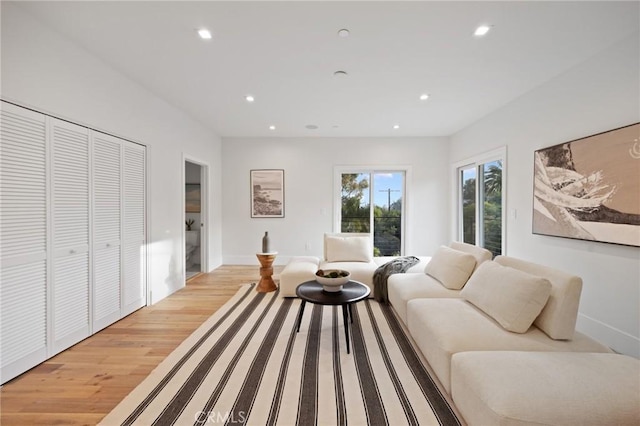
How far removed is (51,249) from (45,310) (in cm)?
49

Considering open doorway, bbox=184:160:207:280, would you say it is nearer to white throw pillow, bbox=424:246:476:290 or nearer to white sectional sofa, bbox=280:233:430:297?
white sectional sofa, bbox=280:233:430:297

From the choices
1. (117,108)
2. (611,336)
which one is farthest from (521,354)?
(117,108)

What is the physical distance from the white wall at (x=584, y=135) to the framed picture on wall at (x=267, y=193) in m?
4.00

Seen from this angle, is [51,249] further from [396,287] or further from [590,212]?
[590,212]

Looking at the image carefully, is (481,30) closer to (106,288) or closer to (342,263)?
(342,263)

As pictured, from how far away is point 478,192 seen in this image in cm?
460

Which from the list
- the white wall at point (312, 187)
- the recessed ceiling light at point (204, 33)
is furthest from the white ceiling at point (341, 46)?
the white wall at point (312, 187)

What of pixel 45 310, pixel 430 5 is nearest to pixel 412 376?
pixel 430 5

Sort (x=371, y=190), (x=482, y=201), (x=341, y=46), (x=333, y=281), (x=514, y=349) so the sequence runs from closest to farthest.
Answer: (x=514, y=349)
(x=341, y=46)
(x=333, y=281)
(x=482, y=201)
(x=371, y=190)

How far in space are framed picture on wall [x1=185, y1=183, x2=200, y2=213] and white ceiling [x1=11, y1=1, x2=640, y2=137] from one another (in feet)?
7.62

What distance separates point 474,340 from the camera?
67.4 inches

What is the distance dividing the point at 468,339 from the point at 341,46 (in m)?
2.49

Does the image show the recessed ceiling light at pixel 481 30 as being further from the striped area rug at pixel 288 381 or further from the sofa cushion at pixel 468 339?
the striped area rug at pixel 288 381

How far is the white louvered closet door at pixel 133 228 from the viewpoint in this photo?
300 centimetres
